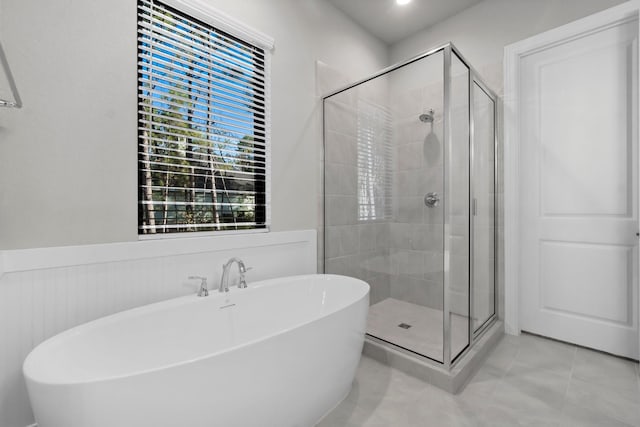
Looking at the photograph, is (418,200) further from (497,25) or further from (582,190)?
(497,25)

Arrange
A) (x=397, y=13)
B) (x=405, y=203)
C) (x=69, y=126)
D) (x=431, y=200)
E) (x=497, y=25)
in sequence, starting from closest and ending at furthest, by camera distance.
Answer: (x=69, y=126), (x=431, y=200), (x=405, y=203), (x=497, y=25), (x=397, y=13)

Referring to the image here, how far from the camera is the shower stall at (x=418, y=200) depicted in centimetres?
182

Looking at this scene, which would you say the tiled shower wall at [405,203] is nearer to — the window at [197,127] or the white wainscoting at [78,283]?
the window at [197,127]

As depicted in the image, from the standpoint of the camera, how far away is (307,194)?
2.33 m

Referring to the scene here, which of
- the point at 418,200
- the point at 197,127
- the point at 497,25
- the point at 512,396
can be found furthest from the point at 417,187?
the point at 497,25

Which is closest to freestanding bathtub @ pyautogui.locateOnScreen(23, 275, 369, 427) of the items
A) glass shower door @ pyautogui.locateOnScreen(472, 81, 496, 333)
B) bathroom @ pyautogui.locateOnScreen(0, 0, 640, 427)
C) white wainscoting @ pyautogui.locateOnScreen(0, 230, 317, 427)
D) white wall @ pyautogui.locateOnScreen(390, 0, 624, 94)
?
bathroom @ pyautogui.locateOnScreen(0, 0, 640, 427)

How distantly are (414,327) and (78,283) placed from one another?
1.94m

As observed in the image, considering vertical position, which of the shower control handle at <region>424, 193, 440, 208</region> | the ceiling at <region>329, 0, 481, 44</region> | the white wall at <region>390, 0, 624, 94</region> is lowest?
the shower control handle at <region>424, 193, 440, 208</region>

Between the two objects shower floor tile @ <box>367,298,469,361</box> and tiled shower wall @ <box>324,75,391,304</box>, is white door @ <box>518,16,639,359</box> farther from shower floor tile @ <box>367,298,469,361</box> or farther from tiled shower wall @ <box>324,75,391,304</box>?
tiled shower wall @ <box>324,75,391,304</box>

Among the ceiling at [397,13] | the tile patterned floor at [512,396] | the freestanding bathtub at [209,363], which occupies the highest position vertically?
the ceiling at [397,13]

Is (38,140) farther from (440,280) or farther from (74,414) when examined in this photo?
(440,280)

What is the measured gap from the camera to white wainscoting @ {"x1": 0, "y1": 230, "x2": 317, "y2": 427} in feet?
4.01

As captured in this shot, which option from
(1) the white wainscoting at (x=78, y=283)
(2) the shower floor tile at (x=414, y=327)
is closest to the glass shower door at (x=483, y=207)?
(2) the shower floor tile at (x=414, y=327)

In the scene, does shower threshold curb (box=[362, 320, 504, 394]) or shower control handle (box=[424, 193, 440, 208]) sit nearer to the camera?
shower threshold curb (box=[362, 320, 504, 394])
